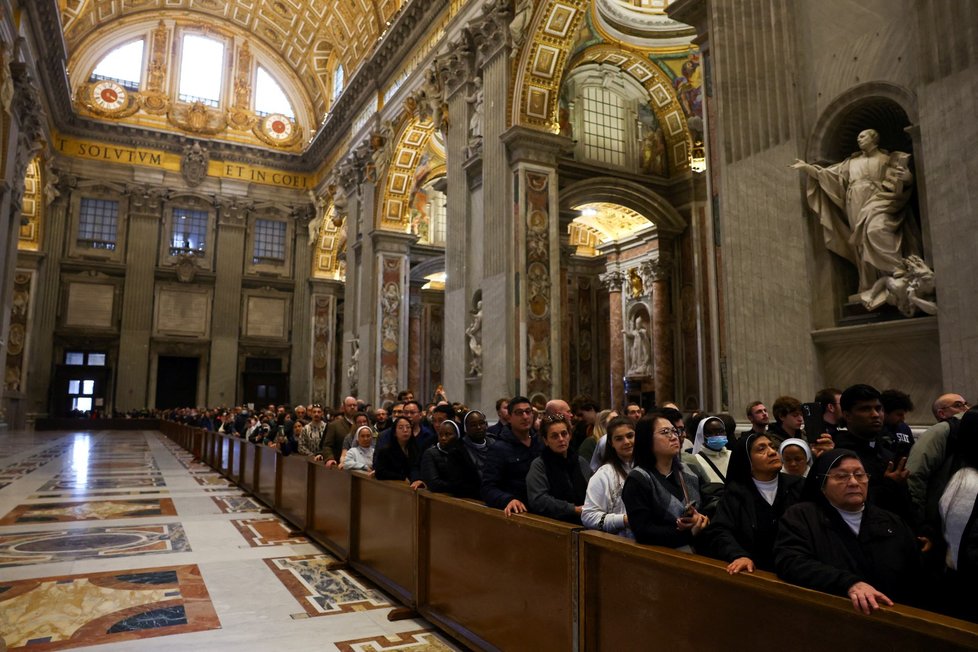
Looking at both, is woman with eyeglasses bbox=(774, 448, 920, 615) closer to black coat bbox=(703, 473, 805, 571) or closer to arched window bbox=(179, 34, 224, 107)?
black coat bbox=(703, 473, 805, 571)

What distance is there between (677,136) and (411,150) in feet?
21.9

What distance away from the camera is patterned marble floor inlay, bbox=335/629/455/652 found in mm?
3436

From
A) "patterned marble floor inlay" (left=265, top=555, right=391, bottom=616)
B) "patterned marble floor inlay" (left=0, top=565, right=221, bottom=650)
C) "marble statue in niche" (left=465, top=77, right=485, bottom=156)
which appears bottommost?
"patterned marble floor inlay" (left=265, top=555, right=391, bottom=616)

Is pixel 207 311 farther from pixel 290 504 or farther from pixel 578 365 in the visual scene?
pixel 290 504

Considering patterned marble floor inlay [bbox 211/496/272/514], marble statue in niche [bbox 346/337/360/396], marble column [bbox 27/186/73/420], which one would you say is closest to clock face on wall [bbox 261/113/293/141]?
marble column [bbox 27/186/73/420]

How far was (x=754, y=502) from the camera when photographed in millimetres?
2420

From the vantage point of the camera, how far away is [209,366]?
83.0 ft

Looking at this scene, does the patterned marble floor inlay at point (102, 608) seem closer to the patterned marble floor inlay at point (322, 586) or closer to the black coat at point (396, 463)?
the patterned marble floor inlay at point (322, 586)

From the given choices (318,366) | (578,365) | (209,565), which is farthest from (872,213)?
(318,366)

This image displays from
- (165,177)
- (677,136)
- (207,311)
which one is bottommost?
(207,311)

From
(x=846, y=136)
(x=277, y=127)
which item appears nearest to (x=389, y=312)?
(x=277, y=127)

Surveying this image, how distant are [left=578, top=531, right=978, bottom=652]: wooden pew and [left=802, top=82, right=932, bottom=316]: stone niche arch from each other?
4253mm

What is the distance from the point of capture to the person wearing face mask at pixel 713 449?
3537mm

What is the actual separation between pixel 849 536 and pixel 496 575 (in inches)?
63.1
